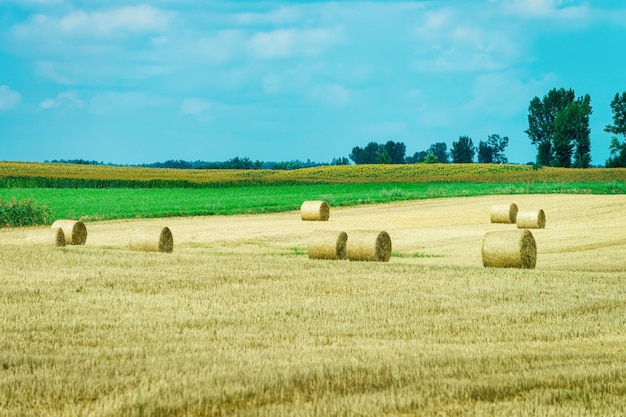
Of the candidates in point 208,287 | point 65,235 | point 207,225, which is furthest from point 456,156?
point 208,287

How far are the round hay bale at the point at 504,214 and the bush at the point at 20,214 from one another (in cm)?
1729

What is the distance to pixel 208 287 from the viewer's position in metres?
15.4

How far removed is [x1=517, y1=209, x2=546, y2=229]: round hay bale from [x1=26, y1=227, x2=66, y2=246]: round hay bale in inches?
619

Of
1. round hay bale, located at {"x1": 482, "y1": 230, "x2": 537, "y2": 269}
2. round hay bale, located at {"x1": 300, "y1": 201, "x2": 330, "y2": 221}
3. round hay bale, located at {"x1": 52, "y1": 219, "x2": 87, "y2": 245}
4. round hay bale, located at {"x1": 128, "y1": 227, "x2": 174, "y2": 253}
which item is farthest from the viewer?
round hay bale, located at {"x1": 300, "y1": 201, "x2": 330, "y2": 221}

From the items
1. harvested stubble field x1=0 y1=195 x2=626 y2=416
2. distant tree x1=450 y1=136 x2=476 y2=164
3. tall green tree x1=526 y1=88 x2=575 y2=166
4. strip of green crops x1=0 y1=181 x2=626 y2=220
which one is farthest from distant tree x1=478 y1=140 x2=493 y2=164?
harvested stubble field x1=0 y1=195 x2=626 y2=416

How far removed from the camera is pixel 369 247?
2044 centimetres

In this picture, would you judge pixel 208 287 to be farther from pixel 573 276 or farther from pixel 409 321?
pixel 573 276

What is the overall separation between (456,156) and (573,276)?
126m

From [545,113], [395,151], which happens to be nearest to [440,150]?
[395,151]

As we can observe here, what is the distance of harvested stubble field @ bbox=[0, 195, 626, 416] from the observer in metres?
7.36

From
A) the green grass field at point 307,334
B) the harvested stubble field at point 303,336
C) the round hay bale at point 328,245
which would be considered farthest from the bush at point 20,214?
the round hay bale at point 328,245

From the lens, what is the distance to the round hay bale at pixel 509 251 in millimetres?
19156

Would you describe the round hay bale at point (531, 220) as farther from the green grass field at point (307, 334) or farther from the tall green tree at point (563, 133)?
the tall green tree at point (563, 133)

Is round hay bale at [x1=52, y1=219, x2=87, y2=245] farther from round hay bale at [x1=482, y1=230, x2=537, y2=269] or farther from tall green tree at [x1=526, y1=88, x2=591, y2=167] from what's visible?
tall green tree at [x1=526, y1=88, x2=591, y2=167]
